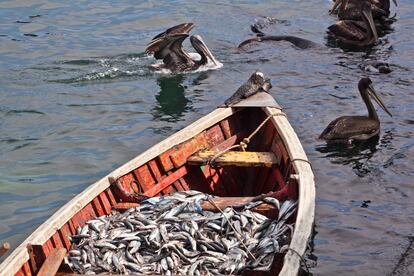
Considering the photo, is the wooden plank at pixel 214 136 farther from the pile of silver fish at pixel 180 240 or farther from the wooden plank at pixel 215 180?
the pile of silver fish at pixel 180 240

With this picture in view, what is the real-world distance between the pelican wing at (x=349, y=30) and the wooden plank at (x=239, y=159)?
9423mm

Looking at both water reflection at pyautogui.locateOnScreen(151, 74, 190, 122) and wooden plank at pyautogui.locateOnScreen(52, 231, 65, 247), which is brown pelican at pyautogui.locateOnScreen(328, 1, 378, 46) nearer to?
water reflection at pyautogui.locateOnScreen(151, 74, 190, 122)

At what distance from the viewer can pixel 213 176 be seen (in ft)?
34.3

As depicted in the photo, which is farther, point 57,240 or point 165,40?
point 165,40

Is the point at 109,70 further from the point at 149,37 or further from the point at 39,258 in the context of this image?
the point at 39,258

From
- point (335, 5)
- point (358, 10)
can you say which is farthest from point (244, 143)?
point (335, 5)

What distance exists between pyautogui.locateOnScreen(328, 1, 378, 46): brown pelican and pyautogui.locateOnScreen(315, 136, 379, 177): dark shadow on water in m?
6.22

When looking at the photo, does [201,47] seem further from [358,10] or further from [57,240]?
[57,240]

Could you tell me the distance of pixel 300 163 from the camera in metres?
9.42

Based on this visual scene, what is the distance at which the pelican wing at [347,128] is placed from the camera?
12.8 meters

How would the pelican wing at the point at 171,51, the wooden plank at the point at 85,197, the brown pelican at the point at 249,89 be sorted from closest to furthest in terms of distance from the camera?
the wooden plank at the point at 85,197 < the brown pelican at the point at 249,89 < the pelican wing at the point at 171,51

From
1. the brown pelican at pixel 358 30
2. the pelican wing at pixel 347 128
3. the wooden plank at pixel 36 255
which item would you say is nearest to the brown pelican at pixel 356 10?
the brown pelican at pixel 358 30

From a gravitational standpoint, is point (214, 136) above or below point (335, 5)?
above

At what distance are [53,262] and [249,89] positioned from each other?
221 inches
